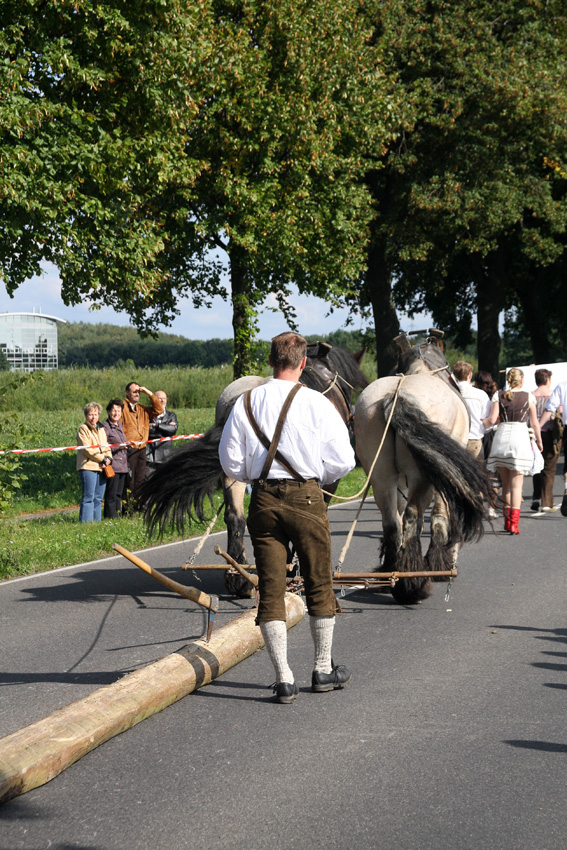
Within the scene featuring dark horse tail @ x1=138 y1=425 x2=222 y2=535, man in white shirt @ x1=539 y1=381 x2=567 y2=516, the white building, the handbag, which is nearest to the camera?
dark horse tail @ x1=138 y1=425 x2=222 y2=535

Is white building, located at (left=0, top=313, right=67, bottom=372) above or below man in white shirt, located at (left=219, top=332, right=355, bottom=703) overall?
above

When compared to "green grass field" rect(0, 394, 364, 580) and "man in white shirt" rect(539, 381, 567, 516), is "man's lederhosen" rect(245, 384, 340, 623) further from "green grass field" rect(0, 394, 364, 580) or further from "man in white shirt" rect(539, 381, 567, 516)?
"man in white shirt" rect(539, 381, 567, 516)

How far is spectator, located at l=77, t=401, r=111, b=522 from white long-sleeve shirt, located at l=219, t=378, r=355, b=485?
25.5 feet

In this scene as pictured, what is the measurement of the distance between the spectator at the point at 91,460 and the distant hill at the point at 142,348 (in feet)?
147

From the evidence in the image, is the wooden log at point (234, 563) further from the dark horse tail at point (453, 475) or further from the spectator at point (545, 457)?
the spectator at point (545, 457)

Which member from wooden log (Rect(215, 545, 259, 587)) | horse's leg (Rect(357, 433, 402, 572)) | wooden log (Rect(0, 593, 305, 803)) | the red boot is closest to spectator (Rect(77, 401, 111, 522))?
the red boot

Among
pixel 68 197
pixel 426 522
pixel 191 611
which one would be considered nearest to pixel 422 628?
pixel 191 611

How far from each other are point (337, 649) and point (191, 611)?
1663 mm

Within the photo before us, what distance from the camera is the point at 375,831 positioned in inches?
144

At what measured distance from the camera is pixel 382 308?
87.9 ft

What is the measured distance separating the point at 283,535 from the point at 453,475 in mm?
2515

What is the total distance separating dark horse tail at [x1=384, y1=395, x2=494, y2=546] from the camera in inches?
291

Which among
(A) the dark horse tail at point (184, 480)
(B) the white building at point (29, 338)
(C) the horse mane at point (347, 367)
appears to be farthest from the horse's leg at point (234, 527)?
(B) the white building at point (29, 338)

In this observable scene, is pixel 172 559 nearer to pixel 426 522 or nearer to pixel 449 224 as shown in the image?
pixel 426 522
